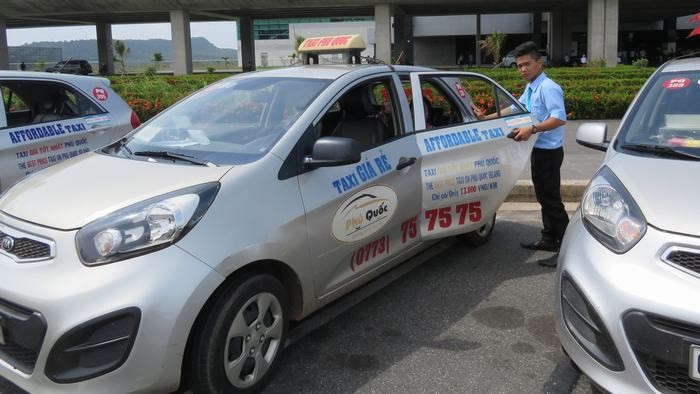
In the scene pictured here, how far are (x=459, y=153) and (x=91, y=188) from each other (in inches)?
101

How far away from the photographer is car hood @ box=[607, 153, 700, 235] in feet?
7.67

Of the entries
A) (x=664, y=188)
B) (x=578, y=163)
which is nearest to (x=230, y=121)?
(x=664, y=188)

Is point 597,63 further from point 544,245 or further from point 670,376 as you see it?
point 670,376

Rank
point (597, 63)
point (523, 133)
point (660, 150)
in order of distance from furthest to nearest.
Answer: point (597, 63), point (523, 133), point (660, 150)

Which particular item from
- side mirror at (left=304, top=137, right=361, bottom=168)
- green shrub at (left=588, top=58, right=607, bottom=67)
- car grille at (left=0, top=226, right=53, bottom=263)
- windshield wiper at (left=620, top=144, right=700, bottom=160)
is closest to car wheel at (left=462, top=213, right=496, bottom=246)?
windshield wiper at (left=620, top=144, right=700, bottom=160)

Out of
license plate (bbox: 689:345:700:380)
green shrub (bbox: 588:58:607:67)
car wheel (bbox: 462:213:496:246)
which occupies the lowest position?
car wheel (bbox: 462:213:496:246)

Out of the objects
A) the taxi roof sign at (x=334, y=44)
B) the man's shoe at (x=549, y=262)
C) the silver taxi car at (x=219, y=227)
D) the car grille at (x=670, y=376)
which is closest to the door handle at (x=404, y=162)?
the silver taxi car at (x=219, y=227)

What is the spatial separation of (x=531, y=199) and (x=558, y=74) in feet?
44.7

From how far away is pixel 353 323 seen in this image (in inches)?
148

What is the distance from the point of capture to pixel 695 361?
206cm

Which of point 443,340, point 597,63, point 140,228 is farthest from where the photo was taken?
point 597,63

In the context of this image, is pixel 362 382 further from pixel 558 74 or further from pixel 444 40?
pixel 444 40

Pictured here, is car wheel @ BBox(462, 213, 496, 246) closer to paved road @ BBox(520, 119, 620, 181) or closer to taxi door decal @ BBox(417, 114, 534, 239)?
taxi door decal @ BBox(417, 114, 534, 239)

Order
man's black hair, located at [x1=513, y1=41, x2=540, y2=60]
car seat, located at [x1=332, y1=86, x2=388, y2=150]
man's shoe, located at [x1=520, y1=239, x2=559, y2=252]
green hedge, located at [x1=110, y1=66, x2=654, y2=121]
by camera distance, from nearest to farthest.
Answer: car seat, located at [x1=332, y1=86, x2=388, y2=150], man's black hair, located at [x1=513, y1=41, x2=540, y2=60], man's shoe, located at [x1=520, y1=239, x2=559, y2=252], green hedge, located at [x1=110, y1=66, x2=654, y2=121]
